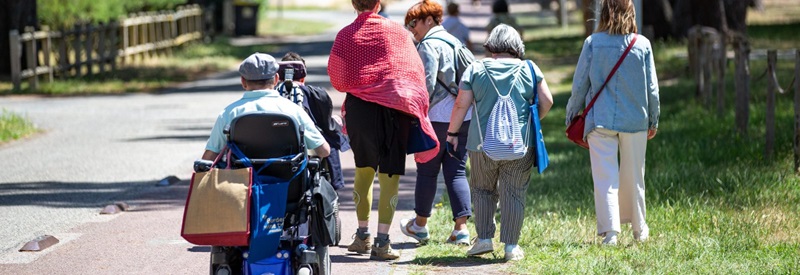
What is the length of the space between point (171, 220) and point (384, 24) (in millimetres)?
2890

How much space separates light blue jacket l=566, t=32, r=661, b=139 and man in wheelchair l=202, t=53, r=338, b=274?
6.92 ft

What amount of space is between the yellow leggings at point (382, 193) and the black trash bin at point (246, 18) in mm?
35949

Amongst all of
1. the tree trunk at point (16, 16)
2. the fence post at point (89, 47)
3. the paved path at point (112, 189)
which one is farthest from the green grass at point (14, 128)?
the fence post at point (89, 47)

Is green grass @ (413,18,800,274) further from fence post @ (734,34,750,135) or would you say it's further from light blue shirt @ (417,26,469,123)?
light blue shirt @ (417,26,469,123)

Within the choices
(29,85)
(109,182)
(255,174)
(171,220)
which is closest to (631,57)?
(255,174)

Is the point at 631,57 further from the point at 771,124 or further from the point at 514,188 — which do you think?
the point at 771,124

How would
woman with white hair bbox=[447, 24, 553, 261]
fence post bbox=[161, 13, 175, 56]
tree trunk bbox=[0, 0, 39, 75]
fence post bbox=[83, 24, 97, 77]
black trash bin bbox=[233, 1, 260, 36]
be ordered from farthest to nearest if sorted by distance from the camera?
black trash bin bbox=[233, 1, 260, 36] → fence post bbox=[161, 13, 175, 56] → fence post bbox=[83, 24, 97, 77] → tree trunk bbox=[0, 0, 39, 75] → woman with white hair bbox=[447, 24, 553, 261]

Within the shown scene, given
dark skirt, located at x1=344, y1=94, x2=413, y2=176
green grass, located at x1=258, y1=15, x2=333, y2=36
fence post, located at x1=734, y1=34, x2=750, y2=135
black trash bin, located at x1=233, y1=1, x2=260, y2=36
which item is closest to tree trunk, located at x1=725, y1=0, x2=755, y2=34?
fence post, located at x1=734, y1=34, x2=750, y2=135

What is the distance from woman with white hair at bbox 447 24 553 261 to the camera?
7336mm

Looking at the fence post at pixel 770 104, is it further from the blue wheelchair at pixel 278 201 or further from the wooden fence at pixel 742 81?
the blue wheelchair at pixel 278 201

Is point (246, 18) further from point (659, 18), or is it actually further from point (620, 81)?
point (620, 81)

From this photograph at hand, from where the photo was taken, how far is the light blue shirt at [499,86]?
732 centimetres

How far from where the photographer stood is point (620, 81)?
301 inches

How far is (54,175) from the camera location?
1203cm
